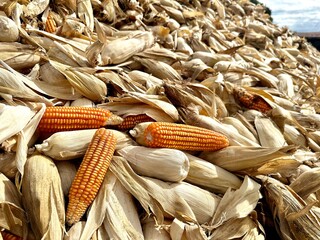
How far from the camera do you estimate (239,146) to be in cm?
203

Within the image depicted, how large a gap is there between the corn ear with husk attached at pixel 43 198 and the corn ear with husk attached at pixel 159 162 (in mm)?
338

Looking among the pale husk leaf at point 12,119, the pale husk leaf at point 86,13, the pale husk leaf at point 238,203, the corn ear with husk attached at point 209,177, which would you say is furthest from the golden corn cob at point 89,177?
the pale husk leaf at point 86,13

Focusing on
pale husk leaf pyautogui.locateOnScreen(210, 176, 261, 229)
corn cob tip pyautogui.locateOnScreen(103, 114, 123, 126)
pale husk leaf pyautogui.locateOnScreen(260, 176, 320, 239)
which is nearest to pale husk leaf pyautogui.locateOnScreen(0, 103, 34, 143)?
corn cob tip pyautogui.locateOnScreen(103, 114, 123, 126)

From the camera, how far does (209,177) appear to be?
189 cm

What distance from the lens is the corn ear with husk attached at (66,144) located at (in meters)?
1.70

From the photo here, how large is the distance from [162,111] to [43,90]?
60cm

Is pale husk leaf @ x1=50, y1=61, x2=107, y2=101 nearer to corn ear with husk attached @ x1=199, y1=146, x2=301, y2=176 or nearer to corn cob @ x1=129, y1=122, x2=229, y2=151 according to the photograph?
corn cob @ x1=129, y1=122, x2=229, y2=151

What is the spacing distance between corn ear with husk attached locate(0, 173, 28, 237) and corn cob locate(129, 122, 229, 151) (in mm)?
570

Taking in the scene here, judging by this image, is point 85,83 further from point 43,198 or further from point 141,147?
point 43,198

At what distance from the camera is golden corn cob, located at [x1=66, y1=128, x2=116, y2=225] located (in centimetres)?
157

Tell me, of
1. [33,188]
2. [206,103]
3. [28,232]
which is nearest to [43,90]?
[33,188]

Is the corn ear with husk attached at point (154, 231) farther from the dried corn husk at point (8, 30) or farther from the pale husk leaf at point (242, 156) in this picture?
the dried corn husk at point (8, 30)

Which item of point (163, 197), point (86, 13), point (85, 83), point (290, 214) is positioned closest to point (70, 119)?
point (85, 83)

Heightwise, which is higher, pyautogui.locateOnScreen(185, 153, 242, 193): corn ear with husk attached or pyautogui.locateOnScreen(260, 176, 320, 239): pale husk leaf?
pyautogui.locateOnScreen(185, 153, 242, 193): corn ear with husk attached
